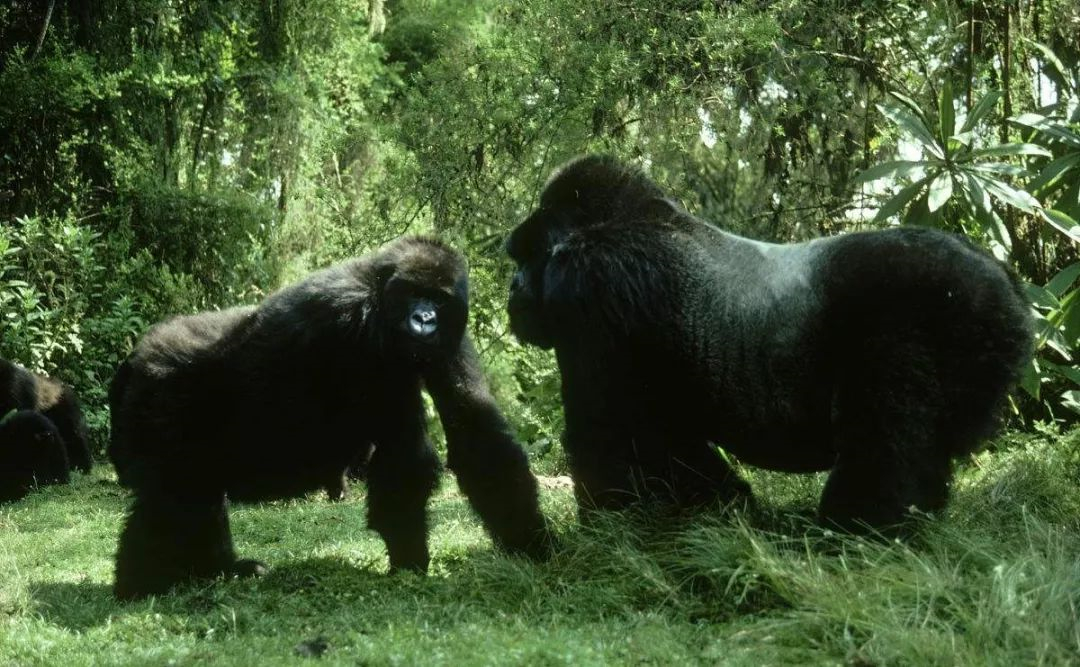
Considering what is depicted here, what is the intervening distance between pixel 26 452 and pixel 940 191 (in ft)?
19.6

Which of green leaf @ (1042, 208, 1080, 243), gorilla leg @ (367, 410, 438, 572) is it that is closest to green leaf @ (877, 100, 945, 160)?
green leaf @ (1042, 208, 1080, 243)

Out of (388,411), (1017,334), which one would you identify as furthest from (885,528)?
(388,411)

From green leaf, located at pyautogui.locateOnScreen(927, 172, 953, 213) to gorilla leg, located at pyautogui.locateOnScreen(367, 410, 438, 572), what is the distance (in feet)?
9.92

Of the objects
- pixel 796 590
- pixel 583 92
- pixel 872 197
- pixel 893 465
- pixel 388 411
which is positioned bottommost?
pixel 796 590

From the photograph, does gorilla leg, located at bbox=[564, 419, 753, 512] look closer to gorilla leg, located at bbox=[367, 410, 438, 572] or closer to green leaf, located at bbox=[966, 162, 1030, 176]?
gorilla leg, located at bbox=[367, 410, 438, 572]

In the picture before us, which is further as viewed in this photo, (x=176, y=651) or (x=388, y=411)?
(x=388, y=411)

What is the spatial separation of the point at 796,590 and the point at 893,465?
26.3 inches

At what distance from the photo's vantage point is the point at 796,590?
385 cm

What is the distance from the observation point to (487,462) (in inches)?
193

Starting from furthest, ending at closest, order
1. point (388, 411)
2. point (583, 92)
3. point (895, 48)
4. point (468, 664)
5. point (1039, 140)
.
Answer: point (895, 48) → point (583, 92) → point (1039, 140) → point (388, 411) → point (468, 664)

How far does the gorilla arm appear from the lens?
4.88 m

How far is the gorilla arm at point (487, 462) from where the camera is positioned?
192 inches

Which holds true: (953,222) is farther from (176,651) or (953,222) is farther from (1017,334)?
(176,651)

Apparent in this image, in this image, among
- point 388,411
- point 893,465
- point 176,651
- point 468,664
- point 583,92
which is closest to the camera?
point 468,664
